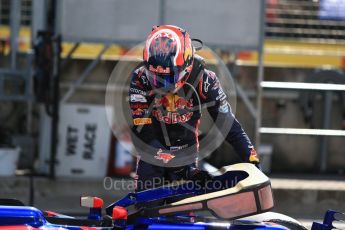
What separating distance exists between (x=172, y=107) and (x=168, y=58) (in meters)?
0.49

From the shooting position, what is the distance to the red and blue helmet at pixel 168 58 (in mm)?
5020

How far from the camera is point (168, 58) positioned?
5016mm

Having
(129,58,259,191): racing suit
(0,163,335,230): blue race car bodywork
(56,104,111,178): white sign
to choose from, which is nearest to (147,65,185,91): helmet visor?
→ (129,58,259,191): racing suit

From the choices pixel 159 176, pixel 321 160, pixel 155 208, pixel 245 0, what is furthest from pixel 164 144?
pixel 321 160

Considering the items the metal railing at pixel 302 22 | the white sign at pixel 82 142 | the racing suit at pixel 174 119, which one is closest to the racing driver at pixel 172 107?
the racing suit at pixel 174 119

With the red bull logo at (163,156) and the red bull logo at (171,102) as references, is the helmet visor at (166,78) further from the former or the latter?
the red bull logo at (163,156)

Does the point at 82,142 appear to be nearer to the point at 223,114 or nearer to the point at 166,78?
the point at 223,114

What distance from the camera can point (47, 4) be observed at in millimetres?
9203

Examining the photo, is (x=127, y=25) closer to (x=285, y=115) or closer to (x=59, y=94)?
(x=59, y=94)

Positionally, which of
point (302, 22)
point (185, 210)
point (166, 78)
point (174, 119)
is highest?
point (166, 78)

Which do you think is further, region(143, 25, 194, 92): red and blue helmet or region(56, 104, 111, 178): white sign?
region(56, 104, 111, 178): white sign

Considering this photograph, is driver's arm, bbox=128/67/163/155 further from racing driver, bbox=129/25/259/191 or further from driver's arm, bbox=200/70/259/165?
driver's arm, bbox=200/70/259/165

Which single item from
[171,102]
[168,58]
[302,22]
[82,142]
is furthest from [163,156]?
[302,22]

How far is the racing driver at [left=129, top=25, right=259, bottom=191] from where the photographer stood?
5.09 m
